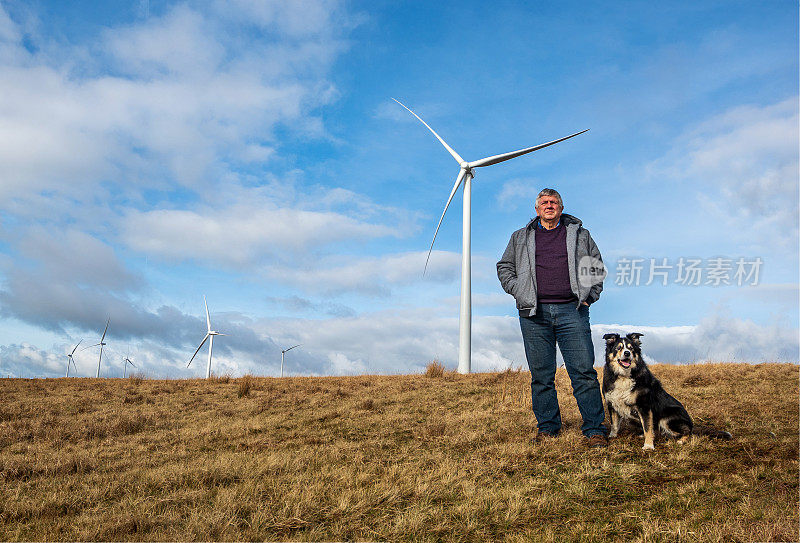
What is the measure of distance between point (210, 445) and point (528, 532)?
5788mm

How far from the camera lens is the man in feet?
21.8

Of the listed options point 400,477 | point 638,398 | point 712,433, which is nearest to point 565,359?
point 638,398

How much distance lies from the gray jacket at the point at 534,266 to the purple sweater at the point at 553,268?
7 cm

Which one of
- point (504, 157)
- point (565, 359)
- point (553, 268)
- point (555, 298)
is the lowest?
point (565, 359)

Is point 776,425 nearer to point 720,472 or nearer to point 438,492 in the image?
point 720,472

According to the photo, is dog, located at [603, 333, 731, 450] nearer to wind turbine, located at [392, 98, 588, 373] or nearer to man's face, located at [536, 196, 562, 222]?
man's face, located at [536, 196, 562, 222]

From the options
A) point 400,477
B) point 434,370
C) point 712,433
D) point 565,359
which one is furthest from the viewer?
point 434,370

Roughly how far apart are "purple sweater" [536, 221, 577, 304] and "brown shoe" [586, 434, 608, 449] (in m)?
1.78

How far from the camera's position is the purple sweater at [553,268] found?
6699 mm

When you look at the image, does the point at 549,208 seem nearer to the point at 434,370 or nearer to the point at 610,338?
the point at 610,338

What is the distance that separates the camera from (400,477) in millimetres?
5090

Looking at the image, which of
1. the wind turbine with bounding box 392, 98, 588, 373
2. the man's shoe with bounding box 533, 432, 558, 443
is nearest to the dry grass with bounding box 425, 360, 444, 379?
the wind turbine with bounding box 392, 98, 588, 373

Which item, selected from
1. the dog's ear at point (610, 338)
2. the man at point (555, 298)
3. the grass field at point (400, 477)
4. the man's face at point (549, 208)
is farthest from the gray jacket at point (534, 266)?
the grass field at point (400, 477)

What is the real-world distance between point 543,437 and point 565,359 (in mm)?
1098
